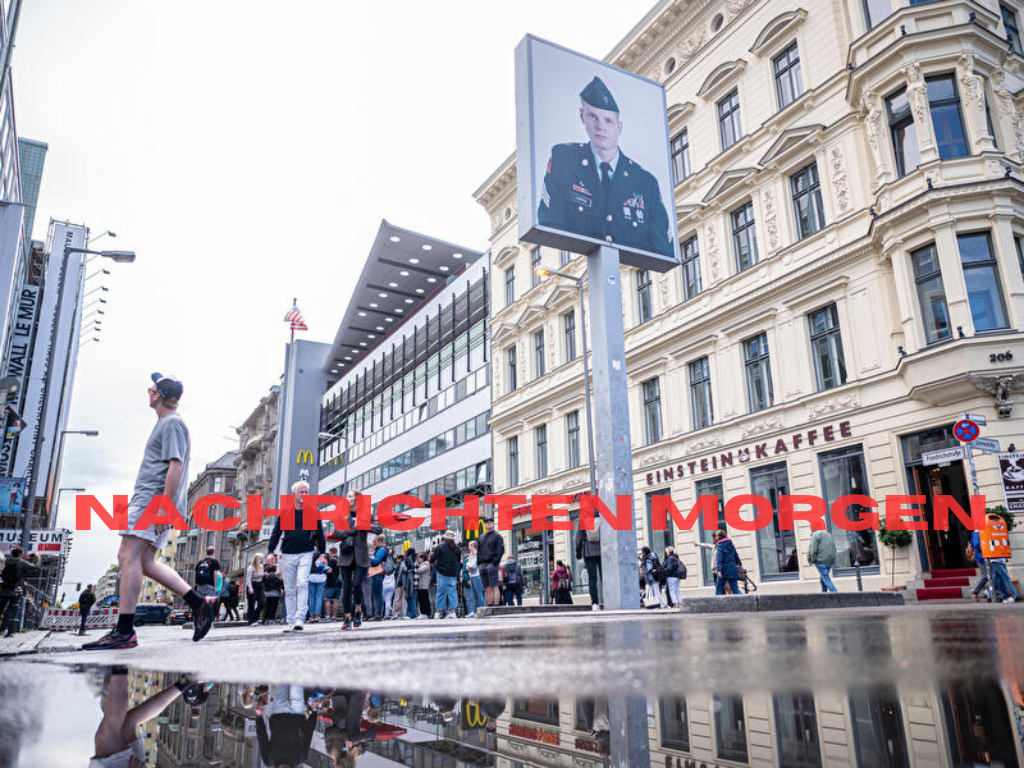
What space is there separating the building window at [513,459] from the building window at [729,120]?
15043 mm

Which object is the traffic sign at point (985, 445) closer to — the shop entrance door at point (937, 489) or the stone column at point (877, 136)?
the shop entrance door at point (937, 489)

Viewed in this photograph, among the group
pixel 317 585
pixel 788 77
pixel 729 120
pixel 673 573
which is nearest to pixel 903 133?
pixel 788 77

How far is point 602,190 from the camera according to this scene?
16.1m

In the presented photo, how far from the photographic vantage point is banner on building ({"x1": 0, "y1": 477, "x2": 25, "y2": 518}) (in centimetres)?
2114

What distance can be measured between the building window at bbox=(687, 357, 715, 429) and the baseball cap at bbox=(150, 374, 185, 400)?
18.9 meters

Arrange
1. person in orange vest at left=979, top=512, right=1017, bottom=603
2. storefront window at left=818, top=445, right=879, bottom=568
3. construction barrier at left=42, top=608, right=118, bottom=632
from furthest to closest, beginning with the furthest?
construction barrier at left=42, top=608, right=118, bottom=632 < storefront window at left=818, top=445, right=879, bottom=568 < person in orange vest at left=979, top=512, right=1017, bottom=603

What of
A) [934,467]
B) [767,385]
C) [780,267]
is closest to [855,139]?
[780,267]

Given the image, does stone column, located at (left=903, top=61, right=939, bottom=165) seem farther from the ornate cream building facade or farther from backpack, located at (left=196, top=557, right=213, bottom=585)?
backpack, located at (left=196, top=557, right=213, bottom=585)

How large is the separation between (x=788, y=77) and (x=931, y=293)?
354 inches

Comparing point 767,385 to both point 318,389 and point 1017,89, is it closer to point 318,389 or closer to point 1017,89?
point 1017,89

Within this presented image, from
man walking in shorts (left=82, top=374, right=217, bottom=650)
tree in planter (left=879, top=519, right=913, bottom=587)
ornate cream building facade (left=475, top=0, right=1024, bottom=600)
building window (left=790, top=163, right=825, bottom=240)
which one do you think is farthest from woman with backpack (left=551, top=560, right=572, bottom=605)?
man walking in shorts (left=82, top=374, right=217, bottom=650)

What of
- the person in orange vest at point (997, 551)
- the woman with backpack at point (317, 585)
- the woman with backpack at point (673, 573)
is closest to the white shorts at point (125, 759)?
the person in orange vest at point (997, 551)

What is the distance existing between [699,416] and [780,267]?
17.0 ft

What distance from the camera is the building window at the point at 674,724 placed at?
140 centimetres
